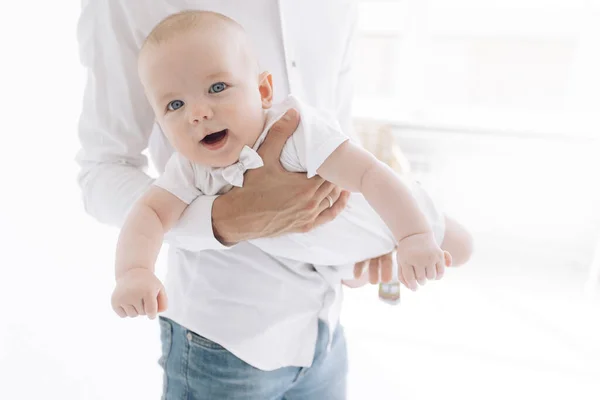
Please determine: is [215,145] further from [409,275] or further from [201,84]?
[409,275]

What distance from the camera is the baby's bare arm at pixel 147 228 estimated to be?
626mm

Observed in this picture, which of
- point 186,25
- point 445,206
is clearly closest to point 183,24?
point 186,25

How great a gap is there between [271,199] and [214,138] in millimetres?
118

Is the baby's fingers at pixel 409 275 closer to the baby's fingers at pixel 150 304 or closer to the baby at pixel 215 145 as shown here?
the baby at pixel 215 145

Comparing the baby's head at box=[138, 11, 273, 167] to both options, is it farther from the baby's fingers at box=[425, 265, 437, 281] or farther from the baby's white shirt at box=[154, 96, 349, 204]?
the baby's fingers at box=[425, 265, 437, 281]

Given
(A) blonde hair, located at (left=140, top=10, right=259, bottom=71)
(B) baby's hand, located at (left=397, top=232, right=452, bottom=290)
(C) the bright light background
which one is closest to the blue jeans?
(B) baby's hand, located at (left=397, top=232, right=452, bottom=290)

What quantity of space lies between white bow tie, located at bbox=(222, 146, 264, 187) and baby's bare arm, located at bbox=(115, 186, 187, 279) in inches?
3.1

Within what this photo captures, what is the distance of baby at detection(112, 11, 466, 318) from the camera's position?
62 cm

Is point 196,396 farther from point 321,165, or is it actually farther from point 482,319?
point 482,319

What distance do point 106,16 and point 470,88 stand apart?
238cm

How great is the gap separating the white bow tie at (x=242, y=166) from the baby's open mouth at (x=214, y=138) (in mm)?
35

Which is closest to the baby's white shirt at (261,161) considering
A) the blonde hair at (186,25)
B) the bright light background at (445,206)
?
the blonde hair at (186,25)

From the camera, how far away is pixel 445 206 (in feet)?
8.93

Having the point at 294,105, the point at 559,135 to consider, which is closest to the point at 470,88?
the point at 559,135
